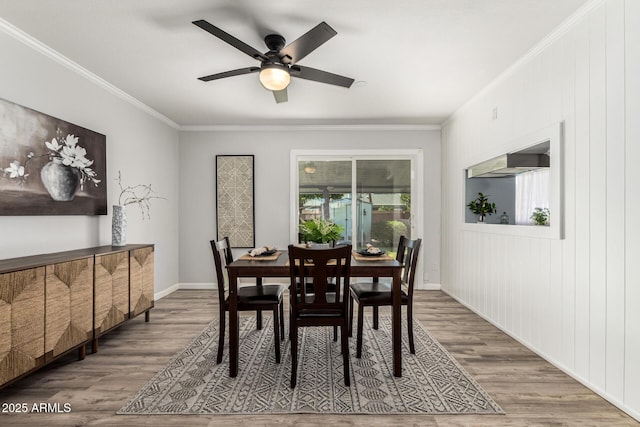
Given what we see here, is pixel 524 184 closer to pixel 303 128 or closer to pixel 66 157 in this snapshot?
pixel 303 128

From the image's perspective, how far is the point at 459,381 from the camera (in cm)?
233

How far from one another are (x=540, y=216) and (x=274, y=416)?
2.53m

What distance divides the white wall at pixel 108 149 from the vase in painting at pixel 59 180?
20 cm

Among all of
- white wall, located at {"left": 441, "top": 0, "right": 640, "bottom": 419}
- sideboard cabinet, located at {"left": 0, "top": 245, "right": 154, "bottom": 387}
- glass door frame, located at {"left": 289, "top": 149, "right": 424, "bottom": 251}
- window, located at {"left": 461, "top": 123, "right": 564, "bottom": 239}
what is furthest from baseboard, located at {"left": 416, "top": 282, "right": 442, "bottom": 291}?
sideboard cabinet, located at {"left": 0, "top": 245, "right": 154, "bottom": 387}

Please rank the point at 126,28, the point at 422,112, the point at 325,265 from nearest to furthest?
the point at 325,265
the point at 126,28
the point at 422,112

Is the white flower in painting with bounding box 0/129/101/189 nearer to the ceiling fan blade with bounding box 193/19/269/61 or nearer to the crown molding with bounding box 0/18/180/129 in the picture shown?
the crown molding with bounding box 0/18/180/129

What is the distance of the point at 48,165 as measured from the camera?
282 centimetres

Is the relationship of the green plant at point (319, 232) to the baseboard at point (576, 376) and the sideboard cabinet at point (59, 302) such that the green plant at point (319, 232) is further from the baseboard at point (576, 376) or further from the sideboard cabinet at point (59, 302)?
the baseboard at point (576, 376)

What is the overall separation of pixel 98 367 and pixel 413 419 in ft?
7.37

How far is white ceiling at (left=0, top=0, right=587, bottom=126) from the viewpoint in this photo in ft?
7.41

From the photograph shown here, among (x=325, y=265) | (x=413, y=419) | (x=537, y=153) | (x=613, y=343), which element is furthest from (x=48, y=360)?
(x=537, y=153)

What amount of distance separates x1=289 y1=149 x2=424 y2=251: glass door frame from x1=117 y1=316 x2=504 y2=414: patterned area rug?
8.04ft

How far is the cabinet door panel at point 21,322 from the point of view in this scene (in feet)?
6.47

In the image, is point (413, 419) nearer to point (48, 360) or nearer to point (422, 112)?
point (48, 360)
